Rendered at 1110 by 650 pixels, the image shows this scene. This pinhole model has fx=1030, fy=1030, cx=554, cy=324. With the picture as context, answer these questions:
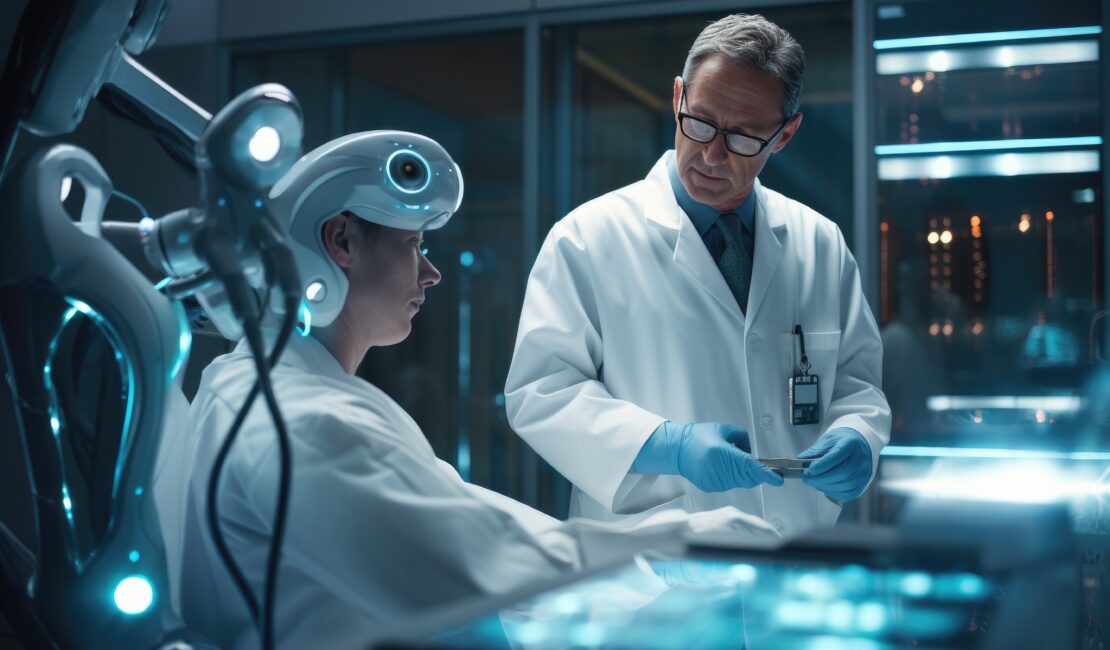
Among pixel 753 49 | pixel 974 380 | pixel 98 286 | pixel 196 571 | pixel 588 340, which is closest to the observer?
pixel 98 286

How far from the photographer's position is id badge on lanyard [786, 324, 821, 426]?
1.83m

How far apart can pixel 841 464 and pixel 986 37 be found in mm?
2225

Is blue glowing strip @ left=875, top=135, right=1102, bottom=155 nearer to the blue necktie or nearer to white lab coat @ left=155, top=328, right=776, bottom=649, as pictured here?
the blue necktie

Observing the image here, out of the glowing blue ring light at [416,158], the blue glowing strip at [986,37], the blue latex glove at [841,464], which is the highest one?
the blue glowing strip at [986,37]

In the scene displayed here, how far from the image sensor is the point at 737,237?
1945 mm

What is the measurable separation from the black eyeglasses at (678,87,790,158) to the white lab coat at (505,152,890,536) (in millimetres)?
215

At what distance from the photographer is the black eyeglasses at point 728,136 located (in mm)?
1727

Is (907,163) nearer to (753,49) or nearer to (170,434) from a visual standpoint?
(753,49)

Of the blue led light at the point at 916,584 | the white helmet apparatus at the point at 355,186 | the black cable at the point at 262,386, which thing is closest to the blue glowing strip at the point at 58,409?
the black cable at the point at 262,386

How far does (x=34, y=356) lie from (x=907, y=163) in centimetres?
303

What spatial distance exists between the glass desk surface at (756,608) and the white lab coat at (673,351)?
3.15ft

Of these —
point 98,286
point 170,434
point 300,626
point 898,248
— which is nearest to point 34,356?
point 98,286

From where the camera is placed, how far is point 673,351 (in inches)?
72.8

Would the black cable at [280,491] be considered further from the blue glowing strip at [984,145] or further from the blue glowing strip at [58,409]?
the blue glowing strip at [984,145]
